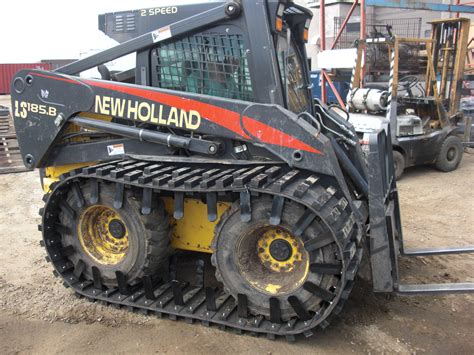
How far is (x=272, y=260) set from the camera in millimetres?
3533

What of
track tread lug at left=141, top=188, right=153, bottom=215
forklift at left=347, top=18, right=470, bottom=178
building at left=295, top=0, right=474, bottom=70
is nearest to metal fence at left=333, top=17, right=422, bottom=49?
building at left=295, top=0, right=474, bottom=70

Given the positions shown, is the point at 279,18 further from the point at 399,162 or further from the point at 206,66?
the point at 399,162

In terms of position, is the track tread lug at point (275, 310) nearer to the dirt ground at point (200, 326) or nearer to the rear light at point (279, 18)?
the dirt ground at point (200, 326)

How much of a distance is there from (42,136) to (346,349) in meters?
2.97

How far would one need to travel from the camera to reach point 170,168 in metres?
3.66

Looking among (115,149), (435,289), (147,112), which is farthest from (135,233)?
(435,289)

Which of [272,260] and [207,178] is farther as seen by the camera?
[272,260]

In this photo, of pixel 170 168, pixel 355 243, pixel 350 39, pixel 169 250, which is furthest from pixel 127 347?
pixel 350 39

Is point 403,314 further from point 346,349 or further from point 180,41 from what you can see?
point 180,41

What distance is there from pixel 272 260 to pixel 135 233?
43.5 inches

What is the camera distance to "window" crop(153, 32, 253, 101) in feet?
11.8

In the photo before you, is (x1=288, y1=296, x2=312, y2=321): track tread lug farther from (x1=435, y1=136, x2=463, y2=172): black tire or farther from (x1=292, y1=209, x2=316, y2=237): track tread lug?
(x1=435, y1=136, x2=463, y2=172): black tire

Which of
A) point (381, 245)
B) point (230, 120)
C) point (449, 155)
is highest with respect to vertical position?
point (230, 120)

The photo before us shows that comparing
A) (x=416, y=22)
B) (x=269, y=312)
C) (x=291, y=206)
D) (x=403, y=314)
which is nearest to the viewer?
(x=291, y=206)
